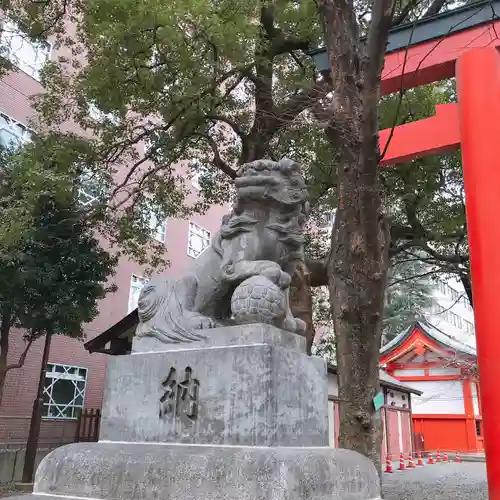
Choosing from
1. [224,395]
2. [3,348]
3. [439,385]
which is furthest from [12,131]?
[439,385]

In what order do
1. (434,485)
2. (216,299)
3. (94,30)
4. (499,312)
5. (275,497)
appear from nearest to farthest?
(275,497) → (216,299) → (499,312) → (94,30) → (434,485)

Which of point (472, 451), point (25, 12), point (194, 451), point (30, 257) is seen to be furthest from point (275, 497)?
point (472, 451)

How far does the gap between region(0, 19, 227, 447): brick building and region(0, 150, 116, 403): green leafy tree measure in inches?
58.8

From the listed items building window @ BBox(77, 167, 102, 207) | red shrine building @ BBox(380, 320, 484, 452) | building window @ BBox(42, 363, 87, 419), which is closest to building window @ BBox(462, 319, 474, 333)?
red shrine building @ BBox(380, 320, 484, 452)

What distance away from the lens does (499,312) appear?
545 cm

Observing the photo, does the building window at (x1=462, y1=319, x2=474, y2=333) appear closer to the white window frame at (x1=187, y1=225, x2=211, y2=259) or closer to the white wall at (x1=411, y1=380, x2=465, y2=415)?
the white wall at (x1=411, y1=380, x2=465, y2=415)

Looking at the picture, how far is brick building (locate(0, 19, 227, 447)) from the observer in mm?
11773

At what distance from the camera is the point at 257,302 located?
9.84 feet

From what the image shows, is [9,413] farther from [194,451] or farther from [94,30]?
[194,451]

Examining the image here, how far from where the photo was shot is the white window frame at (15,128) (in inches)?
460

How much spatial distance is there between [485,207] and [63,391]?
36.3 feet

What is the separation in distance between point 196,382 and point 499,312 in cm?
379

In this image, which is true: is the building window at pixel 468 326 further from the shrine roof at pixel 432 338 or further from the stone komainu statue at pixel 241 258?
the stone komainu statue at pixel 241 258

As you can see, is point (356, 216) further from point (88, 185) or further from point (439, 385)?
point (439, 385)
